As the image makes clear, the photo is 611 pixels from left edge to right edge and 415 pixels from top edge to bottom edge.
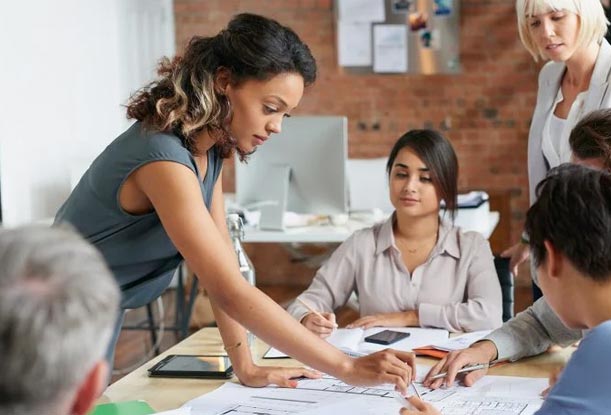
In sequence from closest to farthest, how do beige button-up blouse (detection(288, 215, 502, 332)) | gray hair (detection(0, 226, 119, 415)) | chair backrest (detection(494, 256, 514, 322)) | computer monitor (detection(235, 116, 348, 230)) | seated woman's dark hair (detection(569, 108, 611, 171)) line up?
gray hair (detection(0, 226, 119, 415)) → seated woman's dark hair (detection(569, 108, 611, 171)) → beige button-up blouse (detection(288, 215, 502, 332)) → chair backrest (detection(494, 256, 514, 322)) → computer monitor (detection(235, 116, 348, 230))

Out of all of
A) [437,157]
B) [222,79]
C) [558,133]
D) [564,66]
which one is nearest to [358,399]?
[222,79]

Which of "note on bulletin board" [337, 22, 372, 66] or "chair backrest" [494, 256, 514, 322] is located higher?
"note on bulletin board" [337, 22, 372, 66]

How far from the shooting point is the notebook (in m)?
2.10

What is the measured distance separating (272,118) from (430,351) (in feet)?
2.16

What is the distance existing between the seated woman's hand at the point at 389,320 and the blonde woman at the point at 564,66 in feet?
1.38

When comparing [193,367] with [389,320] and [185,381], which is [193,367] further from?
[389,320]

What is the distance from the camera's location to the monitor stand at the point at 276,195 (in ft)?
12.8

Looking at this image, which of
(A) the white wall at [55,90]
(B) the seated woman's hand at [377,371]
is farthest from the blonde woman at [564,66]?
(A) the white wall at [55,90]

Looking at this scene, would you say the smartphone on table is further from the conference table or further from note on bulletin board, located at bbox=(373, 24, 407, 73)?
note on bulletin board, located at bbox=(373, 24, 407, 73)

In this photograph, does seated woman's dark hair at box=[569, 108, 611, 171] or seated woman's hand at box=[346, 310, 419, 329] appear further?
seated woman's hand at box=[346, 310, 419, 329]

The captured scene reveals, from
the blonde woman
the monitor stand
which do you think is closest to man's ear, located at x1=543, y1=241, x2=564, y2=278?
the blonde woman

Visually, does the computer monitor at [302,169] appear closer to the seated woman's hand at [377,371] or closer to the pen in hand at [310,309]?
the pen in hand at [310,309]

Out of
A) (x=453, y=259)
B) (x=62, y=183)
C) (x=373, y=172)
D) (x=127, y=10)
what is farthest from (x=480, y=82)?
(x=453, y=259)

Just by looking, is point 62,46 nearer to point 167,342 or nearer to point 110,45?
point 110,45
